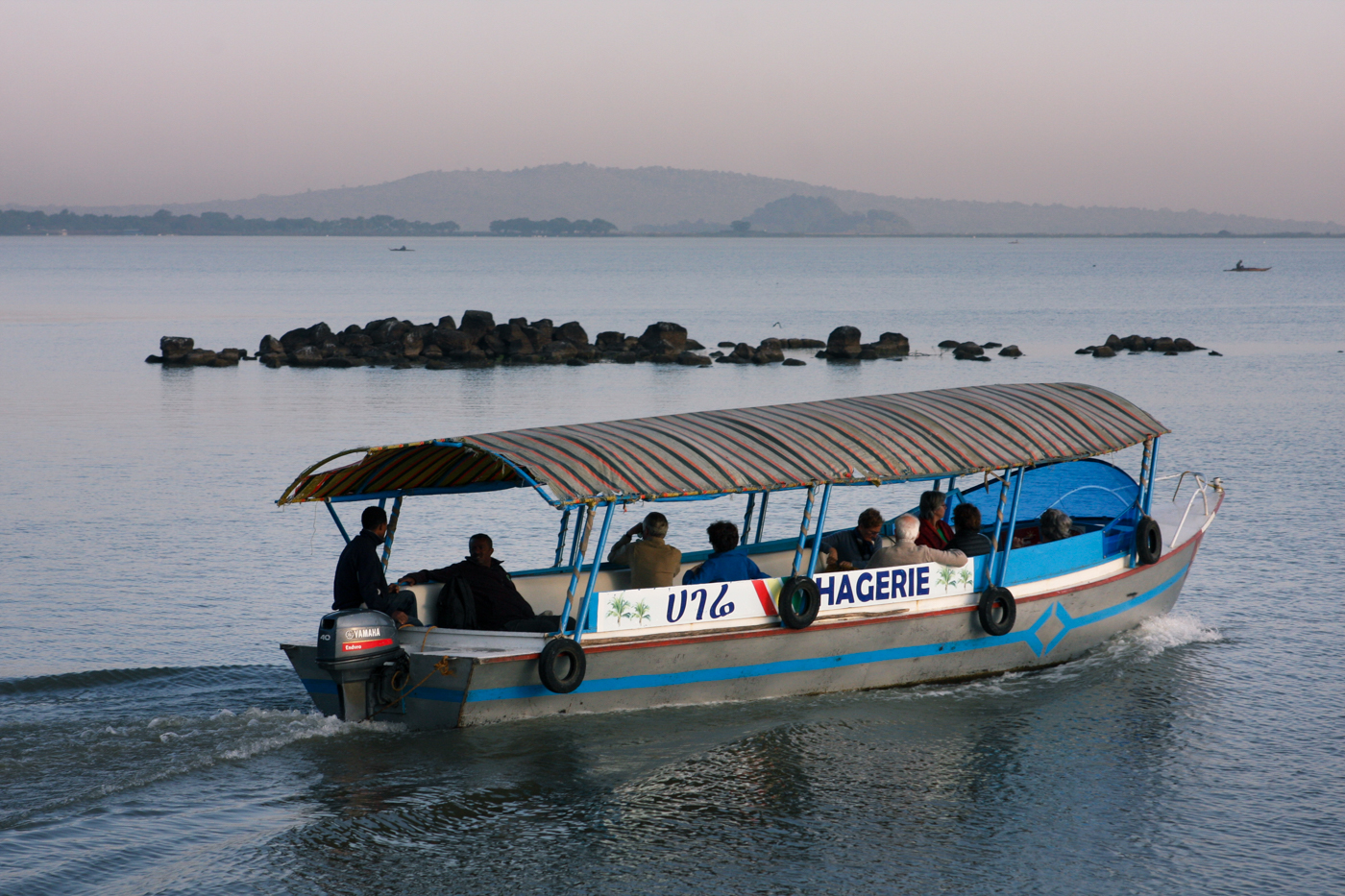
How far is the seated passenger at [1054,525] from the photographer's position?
13.8 m

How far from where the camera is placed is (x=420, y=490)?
12414mm

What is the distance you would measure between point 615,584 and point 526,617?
146 cm

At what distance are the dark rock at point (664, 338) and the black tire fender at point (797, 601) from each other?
41.2 meters

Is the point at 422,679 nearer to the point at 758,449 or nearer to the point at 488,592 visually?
the point at 488,592

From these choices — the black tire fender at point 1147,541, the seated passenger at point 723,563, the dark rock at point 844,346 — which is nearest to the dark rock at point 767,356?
the dark rock at point 844,346

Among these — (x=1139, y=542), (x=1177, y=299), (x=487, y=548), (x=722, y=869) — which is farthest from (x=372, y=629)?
(x=1177, y=299)

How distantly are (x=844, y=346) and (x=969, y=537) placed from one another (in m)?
41.5

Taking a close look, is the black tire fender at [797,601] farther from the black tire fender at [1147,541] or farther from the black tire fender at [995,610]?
the black tire fender at [1147,541]

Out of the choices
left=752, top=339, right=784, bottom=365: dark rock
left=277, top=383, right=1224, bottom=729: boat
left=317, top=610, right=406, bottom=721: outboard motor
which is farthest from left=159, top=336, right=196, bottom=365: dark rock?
left=317, top=610, right=406, bottom=721: outboard motor

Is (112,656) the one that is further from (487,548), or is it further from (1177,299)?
(1177,299)

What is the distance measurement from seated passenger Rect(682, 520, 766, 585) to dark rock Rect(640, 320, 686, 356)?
4093 centimetres

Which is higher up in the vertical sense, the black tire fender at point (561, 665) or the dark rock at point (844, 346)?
A: the dark rock at point (844, 346)

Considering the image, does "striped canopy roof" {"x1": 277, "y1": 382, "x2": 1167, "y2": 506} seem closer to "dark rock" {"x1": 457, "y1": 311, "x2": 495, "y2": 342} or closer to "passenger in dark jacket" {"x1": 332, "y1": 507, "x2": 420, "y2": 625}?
"passenger in dark jacket" {"x1": 332, "y1": 507, "x2": 420, "y2": 625}

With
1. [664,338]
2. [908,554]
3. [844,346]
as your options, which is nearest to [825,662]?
[908,554]
